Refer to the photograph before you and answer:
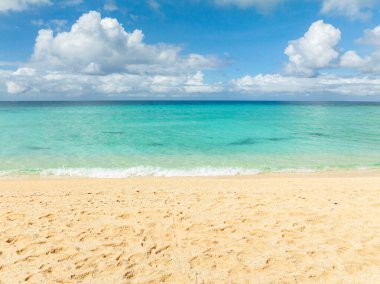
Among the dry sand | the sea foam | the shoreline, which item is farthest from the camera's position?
the sea foam

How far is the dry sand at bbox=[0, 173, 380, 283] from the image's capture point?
541 centimetres

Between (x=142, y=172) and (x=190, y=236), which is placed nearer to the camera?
(x=190, y=236)

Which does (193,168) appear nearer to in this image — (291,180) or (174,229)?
(291,180)

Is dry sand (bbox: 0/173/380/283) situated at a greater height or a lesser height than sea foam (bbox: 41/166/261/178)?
greater

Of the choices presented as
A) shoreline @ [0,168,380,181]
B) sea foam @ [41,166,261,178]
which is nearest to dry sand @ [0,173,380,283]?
shoreline @ [0,168,380,181]

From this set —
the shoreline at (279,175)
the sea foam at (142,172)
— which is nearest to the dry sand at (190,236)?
the shoreline at (279,175)

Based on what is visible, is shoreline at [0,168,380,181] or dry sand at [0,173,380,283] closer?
dry sand at [0,173,380,283]

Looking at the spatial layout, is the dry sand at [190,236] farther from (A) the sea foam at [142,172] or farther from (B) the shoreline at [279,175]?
(A) the sea foam at [142,172]

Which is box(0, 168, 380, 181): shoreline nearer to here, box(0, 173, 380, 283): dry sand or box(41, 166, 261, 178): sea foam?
box(41, 166, 261, 178): sea foam

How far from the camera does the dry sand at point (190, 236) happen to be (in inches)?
213

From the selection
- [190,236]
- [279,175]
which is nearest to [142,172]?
[279,175]

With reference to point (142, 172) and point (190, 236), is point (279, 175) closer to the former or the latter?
point (142, 172)

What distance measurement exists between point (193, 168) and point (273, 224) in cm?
915

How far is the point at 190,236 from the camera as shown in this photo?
677 centimetres
